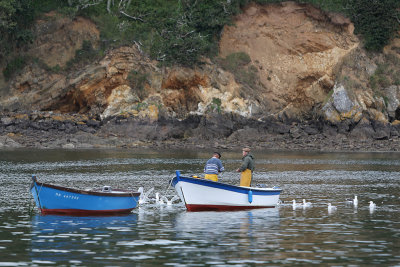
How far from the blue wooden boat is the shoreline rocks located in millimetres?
→ 40856

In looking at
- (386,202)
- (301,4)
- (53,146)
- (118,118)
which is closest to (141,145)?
(118,118)

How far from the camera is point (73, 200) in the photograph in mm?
25625

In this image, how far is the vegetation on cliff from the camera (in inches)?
2953

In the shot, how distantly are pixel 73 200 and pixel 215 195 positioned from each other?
567cm

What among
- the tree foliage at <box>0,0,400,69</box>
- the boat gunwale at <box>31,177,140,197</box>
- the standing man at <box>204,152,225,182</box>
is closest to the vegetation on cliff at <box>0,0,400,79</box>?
the tree foliage at <box>0,0,400,69</box>

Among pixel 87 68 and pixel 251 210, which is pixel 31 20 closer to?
pixel 87 68

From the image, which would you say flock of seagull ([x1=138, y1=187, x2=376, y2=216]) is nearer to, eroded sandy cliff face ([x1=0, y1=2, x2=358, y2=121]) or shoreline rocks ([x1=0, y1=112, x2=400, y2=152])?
shoreline rocks ([x1=0, y1=112, x2=400, y2=152])

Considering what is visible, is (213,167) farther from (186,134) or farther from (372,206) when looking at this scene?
(186,134)

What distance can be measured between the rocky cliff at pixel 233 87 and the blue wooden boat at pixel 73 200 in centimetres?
4317

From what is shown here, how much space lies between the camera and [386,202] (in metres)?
31.0

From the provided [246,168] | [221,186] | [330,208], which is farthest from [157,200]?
[330,208]

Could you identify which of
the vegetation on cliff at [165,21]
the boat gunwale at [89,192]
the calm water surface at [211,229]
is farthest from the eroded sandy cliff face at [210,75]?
the boat gunwale at [89,192]

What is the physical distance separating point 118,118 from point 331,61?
84.1ft

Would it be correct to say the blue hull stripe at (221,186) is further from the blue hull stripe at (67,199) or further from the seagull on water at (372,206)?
the seagull on water at (372,206)
